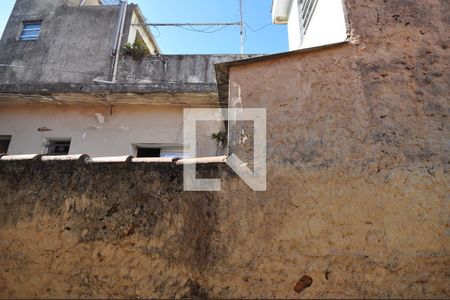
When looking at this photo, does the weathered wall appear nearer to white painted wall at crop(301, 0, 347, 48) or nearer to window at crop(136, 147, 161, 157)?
white painted wall at crop(301, 0, 347, 48)

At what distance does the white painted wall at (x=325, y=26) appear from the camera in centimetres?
281

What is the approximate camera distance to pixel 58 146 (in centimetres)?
582

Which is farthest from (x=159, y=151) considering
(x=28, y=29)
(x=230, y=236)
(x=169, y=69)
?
(x=28, y=29)

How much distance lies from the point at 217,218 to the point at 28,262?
1524 mm

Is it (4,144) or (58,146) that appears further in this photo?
(4,144)

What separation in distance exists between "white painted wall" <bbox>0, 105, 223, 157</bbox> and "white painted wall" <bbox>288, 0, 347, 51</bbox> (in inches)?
85.8

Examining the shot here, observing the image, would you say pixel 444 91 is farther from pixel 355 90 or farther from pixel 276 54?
pixel 276 54

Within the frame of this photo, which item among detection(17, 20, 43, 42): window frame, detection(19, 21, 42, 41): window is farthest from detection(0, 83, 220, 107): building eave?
detection(19, 21, 42, 41): window

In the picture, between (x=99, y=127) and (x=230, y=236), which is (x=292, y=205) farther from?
(x=99, y=127)

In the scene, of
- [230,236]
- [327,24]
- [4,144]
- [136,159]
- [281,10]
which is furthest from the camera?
[281,10]

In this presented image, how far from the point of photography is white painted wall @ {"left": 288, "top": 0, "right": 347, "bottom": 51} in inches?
111

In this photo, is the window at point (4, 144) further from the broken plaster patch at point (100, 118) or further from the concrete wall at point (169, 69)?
the concrete wall at point (169, 69)

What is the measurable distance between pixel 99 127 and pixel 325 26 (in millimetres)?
4286
